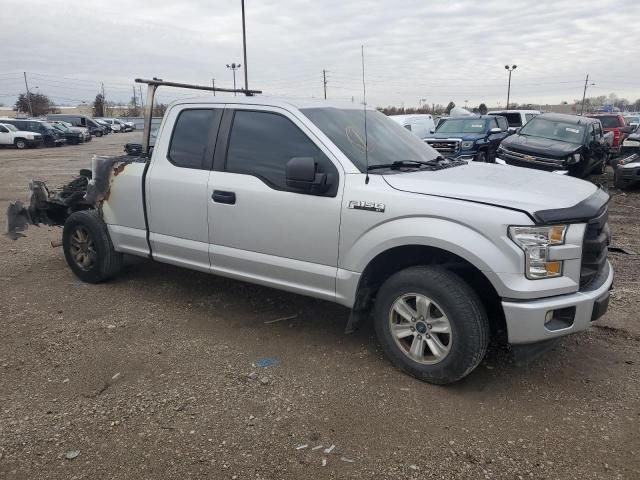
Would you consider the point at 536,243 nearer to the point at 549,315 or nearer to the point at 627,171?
the point at 549,315

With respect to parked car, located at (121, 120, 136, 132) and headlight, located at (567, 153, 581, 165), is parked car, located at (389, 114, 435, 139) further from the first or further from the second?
parked car, located at (121, 120, 136, 132)

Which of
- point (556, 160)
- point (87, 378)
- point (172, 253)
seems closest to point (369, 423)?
point (87, 378)

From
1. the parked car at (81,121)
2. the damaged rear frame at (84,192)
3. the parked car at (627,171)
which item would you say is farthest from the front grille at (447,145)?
the parked car at (81,121)

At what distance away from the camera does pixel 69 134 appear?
35.8 meters

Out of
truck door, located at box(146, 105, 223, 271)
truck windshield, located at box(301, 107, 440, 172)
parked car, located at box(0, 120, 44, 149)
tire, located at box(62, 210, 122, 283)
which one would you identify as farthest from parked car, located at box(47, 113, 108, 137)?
truck windshield, located at box(301, 107, 440, 172)

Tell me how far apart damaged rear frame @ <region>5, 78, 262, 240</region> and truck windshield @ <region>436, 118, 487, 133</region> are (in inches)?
388

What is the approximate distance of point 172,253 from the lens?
4.69m

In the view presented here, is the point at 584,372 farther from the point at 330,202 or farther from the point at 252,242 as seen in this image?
the point at 252,242

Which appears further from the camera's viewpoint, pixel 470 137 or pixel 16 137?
pixel 16 137

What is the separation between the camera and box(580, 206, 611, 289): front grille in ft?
10.6

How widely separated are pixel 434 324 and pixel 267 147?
1.85m

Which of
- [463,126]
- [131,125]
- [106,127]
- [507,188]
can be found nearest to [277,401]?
[507,188]

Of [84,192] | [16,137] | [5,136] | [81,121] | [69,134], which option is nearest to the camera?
[84,192]

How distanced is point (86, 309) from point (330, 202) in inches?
108
